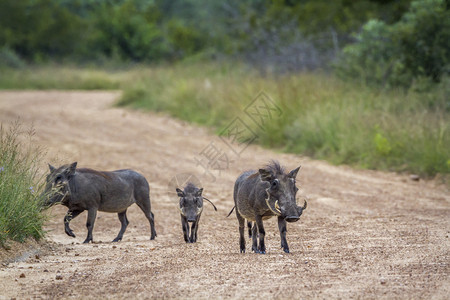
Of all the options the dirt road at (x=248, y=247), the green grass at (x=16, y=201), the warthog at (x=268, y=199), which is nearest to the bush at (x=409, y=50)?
the dirt road at (x=248, y=247)

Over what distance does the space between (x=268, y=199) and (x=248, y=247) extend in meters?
1.19

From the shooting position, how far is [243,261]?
6.31 metres

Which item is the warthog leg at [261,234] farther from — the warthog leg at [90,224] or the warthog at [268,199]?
the warthog leg at [90,224]

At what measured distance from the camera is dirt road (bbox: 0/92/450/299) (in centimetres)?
528

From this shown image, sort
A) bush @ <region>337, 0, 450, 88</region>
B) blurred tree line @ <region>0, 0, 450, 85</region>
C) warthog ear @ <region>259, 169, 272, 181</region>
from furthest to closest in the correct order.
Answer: blurred tree line @ <region>0, 0, 450, 85</region> < bush @ <region>337, 0, 450, 88</region> < warthog ear @ <region>259, 169, 272, 181</region>

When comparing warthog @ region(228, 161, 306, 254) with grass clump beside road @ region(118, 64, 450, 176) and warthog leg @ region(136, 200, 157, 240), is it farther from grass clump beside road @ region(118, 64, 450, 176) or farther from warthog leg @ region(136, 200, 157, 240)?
grass clump beside road @ region(118, 64, 450, 176)

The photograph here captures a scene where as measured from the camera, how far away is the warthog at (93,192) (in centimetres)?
832

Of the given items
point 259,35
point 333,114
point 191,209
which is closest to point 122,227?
point 191,209

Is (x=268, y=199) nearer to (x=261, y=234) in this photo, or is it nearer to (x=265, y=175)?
(x=265, y=175)

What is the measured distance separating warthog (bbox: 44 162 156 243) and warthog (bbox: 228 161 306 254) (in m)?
1.98

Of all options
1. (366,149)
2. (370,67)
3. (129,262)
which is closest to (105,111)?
(370,67)

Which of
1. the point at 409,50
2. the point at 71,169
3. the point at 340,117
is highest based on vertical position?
the point at 409,50

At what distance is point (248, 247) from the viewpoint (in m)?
7.70

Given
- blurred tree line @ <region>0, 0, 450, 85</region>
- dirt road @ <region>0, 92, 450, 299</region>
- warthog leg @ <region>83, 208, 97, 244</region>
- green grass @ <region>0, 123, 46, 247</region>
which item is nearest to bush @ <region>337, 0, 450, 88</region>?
blurred tree line @ <region>0, 0, 450, 85</region>
